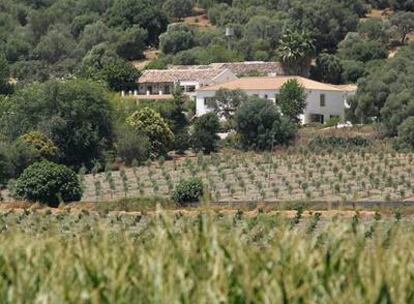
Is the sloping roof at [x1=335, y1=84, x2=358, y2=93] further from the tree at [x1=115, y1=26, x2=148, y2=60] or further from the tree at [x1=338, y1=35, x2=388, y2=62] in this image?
the tree at [x1=115, y1=26, x2=148, y2=60]

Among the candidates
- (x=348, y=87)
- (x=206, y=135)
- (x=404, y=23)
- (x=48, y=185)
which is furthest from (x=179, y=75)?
(x=48, y=185)

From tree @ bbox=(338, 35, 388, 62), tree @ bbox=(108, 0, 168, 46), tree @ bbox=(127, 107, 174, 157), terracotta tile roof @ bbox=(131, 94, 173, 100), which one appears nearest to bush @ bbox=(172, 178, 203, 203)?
tree @ bbox=(127, 107, 174, 157)

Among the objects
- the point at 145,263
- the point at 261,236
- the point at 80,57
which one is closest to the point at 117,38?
the point at 80,57

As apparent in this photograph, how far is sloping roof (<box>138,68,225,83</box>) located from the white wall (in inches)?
287

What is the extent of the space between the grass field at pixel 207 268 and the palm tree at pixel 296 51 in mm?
89613

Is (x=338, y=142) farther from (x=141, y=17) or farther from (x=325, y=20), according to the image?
(x=141, y=17)

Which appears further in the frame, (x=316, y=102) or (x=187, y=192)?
(x=316, y=102)

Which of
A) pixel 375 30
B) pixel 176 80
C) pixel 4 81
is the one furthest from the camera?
pixel 375 30

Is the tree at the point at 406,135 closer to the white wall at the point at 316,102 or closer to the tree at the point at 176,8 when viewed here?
the white wall at the point at 316,102

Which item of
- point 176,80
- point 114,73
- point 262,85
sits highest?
point 114,73

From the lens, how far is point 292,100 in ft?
288

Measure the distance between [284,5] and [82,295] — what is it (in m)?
119

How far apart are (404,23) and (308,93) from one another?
27.5 metres

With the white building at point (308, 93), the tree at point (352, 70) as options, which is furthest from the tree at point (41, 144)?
the tree at point (352, 70)
